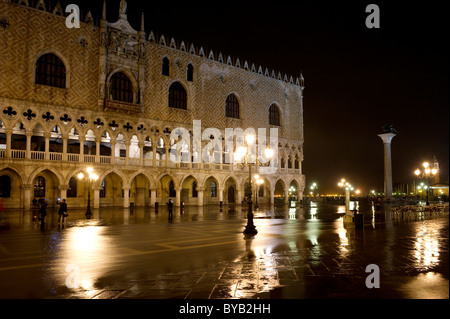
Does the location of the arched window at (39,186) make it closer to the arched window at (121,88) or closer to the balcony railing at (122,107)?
the balcony railing at (122,107)

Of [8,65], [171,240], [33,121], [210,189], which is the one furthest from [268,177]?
[171,240]

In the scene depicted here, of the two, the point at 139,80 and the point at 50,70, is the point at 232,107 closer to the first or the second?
the point at 139,80

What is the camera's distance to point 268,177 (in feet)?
130

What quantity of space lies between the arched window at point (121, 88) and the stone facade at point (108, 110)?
32 cm

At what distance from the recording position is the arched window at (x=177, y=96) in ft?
110

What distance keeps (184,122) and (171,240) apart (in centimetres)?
2397

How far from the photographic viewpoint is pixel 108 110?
28844mm

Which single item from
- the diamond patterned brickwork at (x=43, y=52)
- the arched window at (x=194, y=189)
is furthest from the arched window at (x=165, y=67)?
the arched window at (x=194, y=189)

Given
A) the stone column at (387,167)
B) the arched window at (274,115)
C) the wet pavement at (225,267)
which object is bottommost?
the wet pavement at (225,267)

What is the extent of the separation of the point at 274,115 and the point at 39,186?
25.5 m

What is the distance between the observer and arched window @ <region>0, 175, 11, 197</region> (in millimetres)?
26828

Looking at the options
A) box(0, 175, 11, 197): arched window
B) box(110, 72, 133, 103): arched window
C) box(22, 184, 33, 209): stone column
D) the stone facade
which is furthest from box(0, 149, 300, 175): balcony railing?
box(110, 72, 133, 103): arched window

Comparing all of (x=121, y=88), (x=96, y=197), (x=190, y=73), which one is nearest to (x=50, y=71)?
(x=121, y=88)
